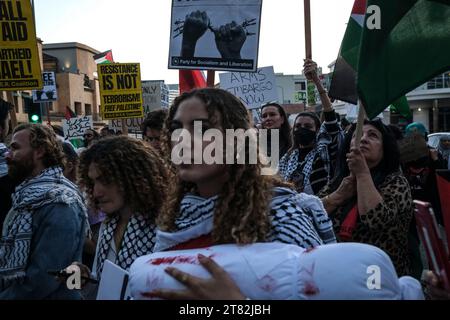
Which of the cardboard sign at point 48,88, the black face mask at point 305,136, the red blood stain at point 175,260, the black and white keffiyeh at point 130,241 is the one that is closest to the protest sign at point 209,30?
the black face mask at point 305,136

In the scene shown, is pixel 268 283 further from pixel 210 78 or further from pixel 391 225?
pixel 210 78

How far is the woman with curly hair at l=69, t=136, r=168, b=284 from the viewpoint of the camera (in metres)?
2.44

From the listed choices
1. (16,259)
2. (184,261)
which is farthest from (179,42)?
(184,261)

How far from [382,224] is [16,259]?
2.10m

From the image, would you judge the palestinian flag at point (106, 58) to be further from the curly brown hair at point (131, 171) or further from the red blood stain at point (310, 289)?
the red blood stain at point (310, 289)

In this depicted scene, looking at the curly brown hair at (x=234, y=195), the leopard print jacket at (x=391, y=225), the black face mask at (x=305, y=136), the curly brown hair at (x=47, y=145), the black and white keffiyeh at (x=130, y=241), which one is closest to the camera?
the curly brown hair at (x=234, y=195)

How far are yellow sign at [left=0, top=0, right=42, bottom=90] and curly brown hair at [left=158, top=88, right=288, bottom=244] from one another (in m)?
4.72

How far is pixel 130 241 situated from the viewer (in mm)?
2416

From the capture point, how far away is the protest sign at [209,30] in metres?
4.93

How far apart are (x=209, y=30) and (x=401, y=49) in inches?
99.2

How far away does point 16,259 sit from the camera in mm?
2840

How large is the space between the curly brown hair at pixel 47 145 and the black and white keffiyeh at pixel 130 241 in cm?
106

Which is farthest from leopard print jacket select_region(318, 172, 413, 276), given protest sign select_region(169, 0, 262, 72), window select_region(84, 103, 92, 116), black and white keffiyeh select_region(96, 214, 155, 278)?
window select_region(84, 103, 92, 116)
